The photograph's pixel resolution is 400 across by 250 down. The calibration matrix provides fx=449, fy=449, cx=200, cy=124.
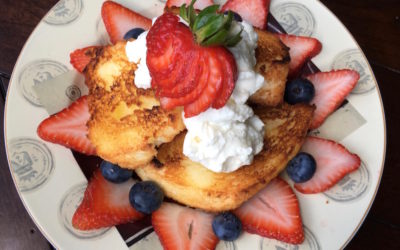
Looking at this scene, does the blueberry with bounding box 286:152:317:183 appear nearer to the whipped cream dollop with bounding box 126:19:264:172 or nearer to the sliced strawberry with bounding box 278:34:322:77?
the whipped cream dollop with bounding box 126:19:264:172

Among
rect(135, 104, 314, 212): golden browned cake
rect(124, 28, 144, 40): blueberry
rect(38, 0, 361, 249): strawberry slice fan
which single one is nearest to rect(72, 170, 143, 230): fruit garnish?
rect(38, 0, 361, 249): strawberry slice fan

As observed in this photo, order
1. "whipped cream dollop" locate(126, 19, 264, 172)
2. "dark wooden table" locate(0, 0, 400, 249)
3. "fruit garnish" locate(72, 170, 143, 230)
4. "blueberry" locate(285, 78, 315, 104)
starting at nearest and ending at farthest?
1. "whipped cream dollop" locate(126, 19, 264, 172)
2. "fruit garnish" locate(72, 170, 143, 230)
3. "blueberry" locate(285, 78, 315, 104)
4. "dark wooden table" locate(0, 0, 400, 249)

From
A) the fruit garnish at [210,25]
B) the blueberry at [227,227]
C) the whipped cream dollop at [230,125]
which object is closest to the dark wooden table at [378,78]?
the blueberry at [227,227]

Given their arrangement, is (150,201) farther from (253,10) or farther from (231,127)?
(253,10)

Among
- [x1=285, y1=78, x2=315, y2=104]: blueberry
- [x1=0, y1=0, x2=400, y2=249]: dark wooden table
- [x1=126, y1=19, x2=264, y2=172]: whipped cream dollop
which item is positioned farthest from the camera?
[x1=0, y1=0, x2=400, y2=249]: dark wooden table

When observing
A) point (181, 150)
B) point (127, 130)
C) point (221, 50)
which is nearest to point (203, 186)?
point (181, 150)

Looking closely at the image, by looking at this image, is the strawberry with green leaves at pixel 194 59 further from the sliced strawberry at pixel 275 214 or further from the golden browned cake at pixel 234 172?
the sliced strawberry at pixel 275 214

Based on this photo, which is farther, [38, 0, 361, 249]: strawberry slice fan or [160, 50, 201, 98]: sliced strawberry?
[38, 0, 361, 249]: strawberry slice fan

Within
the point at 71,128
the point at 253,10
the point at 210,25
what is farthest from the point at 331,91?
the point at 71,128
